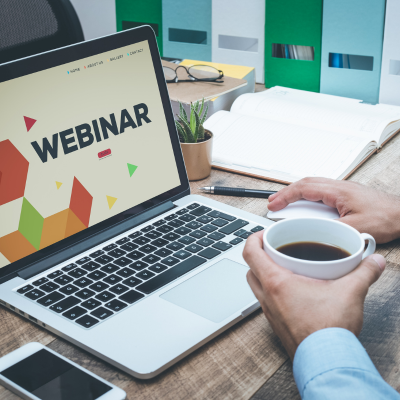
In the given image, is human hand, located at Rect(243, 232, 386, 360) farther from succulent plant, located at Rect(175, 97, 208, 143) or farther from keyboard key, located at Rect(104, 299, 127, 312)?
succulent plant, located at Rect(175, 97, 208, 143)

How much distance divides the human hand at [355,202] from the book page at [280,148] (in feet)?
0.49

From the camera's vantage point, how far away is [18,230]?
0.69m

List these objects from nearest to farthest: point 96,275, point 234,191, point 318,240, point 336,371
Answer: point 336,371
point 318,240
point 96,275
point 234,191

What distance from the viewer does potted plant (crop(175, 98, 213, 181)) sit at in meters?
0.97

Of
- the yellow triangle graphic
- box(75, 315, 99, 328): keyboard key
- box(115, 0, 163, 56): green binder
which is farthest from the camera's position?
box(115, 0, 163, 56): green binder

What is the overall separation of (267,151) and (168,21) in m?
0.78

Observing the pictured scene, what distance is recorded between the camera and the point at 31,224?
→ 70 cm

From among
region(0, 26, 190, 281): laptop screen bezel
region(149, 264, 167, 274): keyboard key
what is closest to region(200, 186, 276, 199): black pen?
region(0, 26, 190, 281): laptop screen bezel

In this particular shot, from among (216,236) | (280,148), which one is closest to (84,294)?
(216,236)

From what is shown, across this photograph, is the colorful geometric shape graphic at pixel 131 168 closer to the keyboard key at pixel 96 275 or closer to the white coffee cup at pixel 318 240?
the keyboard key at pixel 96 275

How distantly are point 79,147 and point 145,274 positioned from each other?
236 mm

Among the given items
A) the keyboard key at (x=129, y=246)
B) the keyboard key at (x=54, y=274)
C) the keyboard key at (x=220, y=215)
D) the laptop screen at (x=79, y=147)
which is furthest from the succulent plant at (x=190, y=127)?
the keyboard key at (x=54, y=274)

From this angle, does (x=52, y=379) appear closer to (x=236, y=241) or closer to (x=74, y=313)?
(x=74, y=313)

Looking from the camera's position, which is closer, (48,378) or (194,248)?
(48,378)
